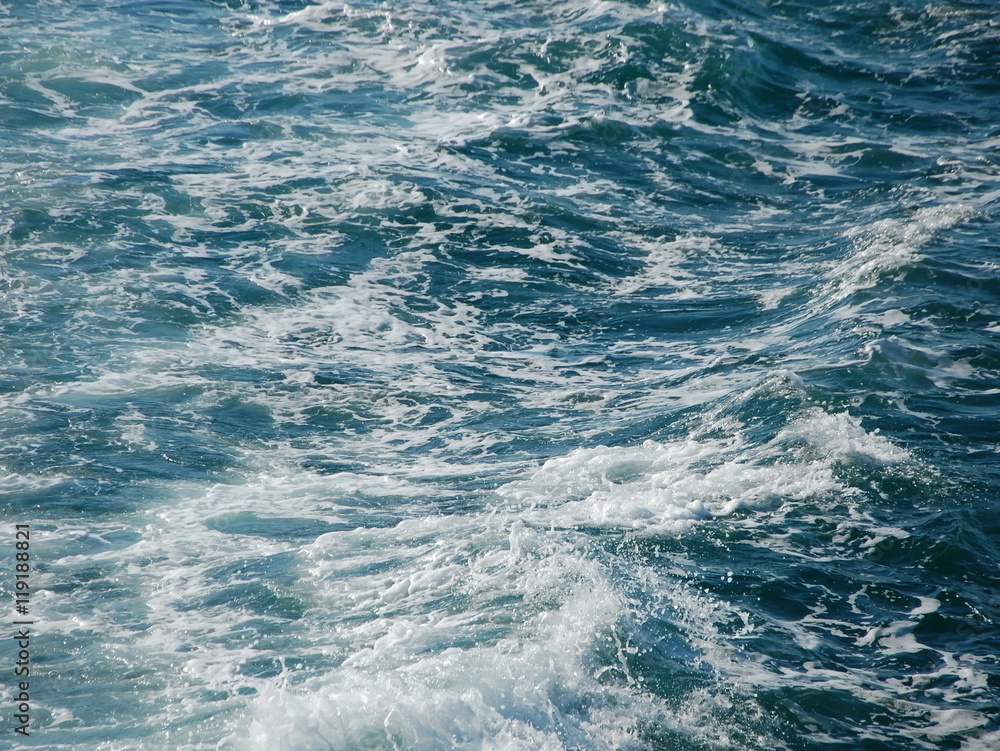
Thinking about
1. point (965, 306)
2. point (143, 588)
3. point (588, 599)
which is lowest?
point (143, 588)

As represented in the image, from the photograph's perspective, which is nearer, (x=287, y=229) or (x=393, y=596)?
(x=393, y=596)

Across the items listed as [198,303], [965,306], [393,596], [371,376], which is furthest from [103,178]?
[965,306]

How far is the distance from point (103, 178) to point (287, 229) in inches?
122

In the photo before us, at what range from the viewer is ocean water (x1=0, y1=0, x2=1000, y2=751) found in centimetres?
559

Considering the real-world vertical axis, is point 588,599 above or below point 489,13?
below

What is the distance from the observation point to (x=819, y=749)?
200 inches

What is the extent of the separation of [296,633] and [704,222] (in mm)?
9642

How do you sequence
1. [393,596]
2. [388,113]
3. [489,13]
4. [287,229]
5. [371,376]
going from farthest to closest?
1. [489,13]
2. [388,113]
3. [287,229]
4. [371,376]
5. [393,596]

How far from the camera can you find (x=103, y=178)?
13.8m

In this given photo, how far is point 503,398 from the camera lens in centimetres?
963

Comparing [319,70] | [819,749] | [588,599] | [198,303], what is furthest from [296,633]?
[319,70]

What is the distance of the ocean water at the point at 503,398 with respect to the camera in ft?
18.3

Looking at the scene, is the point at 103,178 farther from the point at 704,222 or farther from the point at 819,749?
the point at 819,749

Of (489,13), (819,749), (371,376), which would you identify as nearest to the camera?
(819,749)
